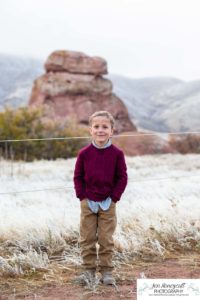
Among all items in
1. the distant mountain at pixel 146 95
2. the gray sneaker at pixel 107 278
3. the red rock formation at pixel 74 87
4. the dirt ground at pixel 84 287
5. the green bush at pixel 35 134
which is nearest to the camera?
the dirt ground at pixel 84 287

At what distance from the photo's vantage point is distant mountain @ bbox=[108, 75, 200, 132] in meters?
74.8

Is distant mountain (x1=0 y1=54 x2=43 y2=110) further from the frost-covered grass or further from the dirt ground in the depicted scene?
the dirt ground

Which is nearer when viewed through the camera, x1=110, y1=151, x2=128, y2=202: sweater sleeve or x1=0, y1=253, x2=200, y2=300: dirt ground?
x1=0, y1=253, x2=200, y2=300: dirt ground

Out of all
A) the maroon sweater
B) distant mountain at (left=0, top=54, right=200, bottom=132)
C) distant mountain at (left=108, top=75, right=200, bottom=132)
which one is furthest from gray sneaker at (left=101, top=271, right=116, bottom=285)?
distant mountain at (left=0, top=54, right=200, bottom=132)

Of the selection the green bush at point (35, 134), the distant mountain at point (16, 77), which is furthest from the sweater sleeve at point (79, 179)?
the distant mountain at point (16, 77)

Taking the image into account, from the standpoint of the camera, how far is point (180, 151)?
29547 mm

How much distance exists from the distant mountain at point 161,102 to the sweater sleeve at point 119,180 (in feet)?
202

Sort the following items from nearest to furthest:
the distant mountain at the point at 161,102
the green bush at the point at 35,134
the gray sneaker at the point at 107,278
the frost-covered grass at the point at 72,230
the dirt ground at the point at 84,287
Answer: the dirt ground at the point at 84,287
the gray sneaker at the point at 107,278
the frost-covered grass at the point at 72,230
the green bush at the point at 35,134
the distant mountain at the point at 161,102

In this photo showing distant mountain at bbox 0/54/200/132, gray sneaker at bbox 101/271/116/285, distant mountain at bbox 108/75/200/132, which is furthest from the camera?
distant mountain at bbox 0/54/200/132

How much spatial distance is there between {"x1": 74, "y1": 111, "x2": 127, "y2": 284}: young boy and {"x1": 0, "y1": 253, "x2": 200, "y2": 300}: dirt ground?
0.59ft

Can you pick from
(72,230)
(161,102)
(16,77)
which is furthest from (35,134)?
(16,77)

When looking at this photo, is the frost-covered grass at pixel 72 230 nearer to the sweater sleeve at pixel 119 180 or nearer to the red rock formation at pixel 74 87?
the sweater sleeve at pixel 119 180

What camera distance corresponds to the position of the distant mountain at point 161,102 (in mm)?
74812

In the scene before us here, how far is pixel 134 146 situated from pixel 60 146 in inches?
198
